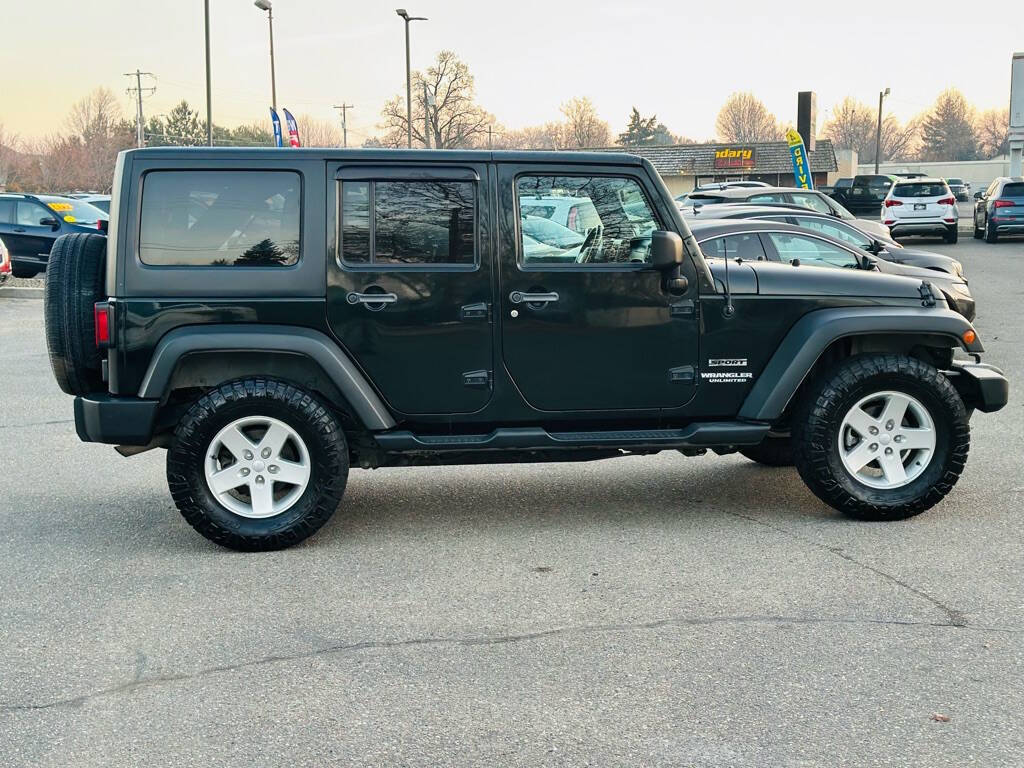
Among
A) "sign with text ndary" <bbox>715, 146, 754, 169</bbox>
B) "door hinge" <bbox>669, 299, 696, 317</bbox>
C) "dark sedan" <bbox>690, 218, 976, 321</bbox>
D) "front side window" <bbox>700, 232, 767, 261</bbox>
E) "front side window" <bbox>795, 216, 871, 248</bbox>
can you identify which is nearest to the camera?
"door hinge" <bbox>669, 299, 696, 317</bbox>

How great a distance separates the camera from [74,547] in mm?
5859

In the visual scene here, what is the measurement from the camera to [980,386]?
6.22 metres

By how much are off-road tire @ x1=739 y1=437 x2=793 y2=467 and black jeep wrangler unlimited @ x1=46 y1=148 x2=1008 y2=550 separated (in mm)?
1115

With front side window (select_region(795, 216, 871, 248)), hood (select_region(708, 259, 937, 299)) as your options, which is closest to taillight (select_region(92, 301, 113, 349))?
hood (select_region(708, 259, 937, 299))

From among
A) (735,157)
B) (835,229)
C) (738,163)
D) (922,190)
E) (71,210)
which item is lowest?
(835,229)

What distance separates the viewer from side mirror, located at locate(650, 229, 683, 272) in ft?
18.6

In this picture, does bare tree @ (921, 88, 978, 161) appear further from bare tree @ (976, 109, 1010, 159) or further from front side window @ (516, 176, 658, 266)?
front side window @ (516, 176, 658, 266)

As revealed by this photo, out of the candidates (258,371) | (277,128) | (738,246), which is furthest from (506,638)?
(277,128)

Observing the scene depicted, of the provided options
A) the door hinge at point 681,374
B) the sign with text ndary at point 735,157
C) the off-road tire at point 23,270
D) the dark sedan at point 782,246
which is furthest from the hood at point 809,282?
the sign with text ndary at point 735,157

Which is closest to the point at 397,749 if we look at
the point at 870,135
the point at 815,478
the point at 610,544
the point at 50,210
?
the point at 610,544

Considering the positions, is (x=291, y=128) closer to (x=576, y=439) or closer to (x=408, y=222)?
(x=408, y=222)

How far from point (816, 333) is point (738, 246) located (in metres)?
6.03

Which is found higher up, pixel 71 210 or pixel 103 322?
pixel 71 210

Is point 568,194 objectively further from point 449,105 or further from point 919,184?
point 449,105
